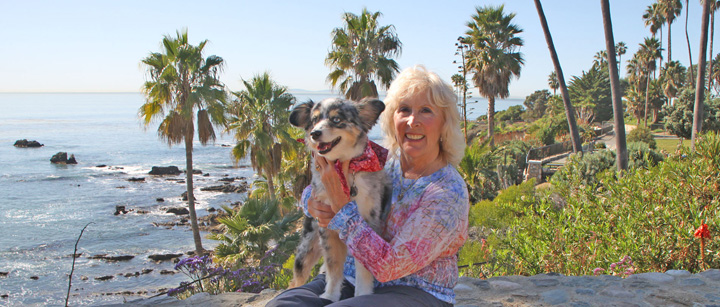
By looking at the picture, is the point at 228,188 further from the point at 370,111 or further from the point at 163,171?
the point at 370,111

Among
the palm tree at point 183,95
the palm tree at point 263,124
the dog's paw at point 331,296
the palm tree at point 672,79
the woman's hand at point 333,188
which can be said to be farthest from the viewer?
the palm tree at point 672,79

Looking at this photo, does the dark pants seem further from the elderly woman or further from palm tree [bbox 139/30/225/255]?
palm tree [bbox 139/30/225/255]

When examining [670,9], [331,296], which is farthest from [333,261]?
[670,9]

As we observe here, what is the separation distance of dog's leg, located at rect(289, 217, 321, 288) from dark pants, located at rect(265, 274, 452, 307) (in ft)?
0.95

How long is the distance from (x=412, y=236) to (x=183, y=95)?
17.4 metres

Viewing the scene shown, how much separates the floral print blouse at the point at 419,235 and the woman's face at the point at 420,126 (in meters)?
0.17

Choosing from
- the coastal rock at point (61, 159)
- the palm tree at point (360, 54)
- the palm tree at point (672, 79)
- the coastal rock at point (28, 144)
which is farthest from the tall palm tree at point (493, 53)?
the coastal rock at point (28, 144)

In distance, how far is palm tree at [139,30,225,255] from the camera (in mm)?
17641

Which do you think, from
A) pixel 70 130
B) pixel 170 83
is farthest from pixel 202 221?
pixel 70 130

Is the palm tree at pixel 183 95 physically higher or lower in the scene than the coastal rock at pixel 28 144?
higher

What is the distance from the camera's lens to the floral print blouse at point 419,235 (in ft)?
7.45

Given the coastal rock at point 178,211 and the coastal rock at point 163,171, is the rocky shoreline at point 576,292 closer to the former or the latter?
the coastal rock at point 178,211

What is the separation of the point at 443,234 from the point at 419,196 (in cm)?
25

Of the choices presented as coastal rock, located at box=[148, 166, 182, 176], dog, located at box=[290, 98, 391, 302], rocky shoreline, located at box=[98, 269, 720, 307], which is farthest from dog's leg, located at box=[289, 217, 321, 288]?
coastal rock, located at box=[148, 166, 182, 176]
